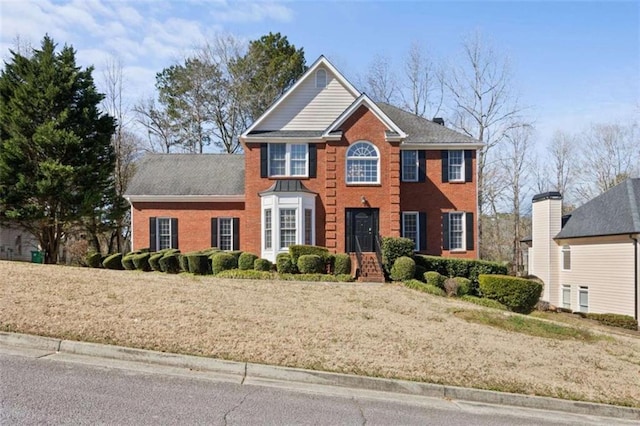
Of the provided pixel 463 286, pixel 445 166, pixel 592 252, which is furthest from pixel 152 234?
pixel 592 252

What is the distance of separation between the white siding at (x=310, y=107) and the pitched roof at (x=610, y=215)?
13.4 metres

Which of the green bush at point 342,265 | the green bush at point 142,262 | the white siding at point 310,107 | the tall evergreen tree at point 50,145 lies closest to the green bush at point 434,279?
the green bush at point 342,265

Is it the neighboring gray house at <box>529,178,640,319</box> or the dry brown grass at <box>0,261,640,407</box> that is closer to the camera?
the dry brown grass at <box>0,261,640,407</box>

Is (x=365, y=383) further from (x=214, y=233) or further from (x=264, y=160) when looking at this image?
(x=214, y=233)

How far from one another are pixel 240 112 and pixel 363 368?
35.2 metres

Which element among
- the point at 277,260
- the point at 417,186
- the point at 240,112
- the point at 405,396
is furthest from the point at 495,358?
the point at 240,112

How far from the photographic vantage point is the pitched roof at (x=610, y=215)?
72.0 feet

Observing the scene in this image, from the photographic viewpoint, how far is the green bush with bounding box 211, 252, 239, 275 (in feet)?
60.8

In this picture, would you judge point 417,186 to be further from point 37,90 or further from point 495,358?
point 37,90

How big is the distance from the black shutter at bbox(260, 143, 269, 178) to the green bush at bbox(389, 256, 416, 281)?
7562mm

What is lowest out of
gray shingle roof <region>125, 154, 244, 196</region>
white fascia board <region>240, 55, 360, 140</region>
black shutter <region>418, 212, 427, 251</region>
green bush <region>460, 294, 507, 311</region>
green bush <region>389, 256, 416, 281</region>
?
green bush <region>460, 294, 507, 311</region>

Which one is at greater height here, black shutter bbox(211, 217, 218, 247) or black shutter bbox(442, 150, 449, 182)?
black shutter bbox(442, 150, 449, 182)

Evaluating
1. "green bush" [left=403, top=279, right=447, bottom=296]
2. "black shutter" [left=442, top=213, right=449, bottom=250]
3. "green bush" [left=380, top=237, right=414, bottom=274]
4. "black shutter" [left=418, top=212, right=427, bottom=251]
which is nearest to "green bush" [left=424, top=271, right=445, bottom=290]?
"green bush" [left=403, top=279, right=447, bottom=296]

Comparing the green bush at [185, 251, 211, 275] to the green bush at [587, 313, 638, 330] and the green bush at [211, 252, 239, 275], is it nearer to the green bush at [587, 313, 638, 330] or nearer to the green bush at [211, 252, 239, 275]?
the green bush at [211, 252, 239, 275]
